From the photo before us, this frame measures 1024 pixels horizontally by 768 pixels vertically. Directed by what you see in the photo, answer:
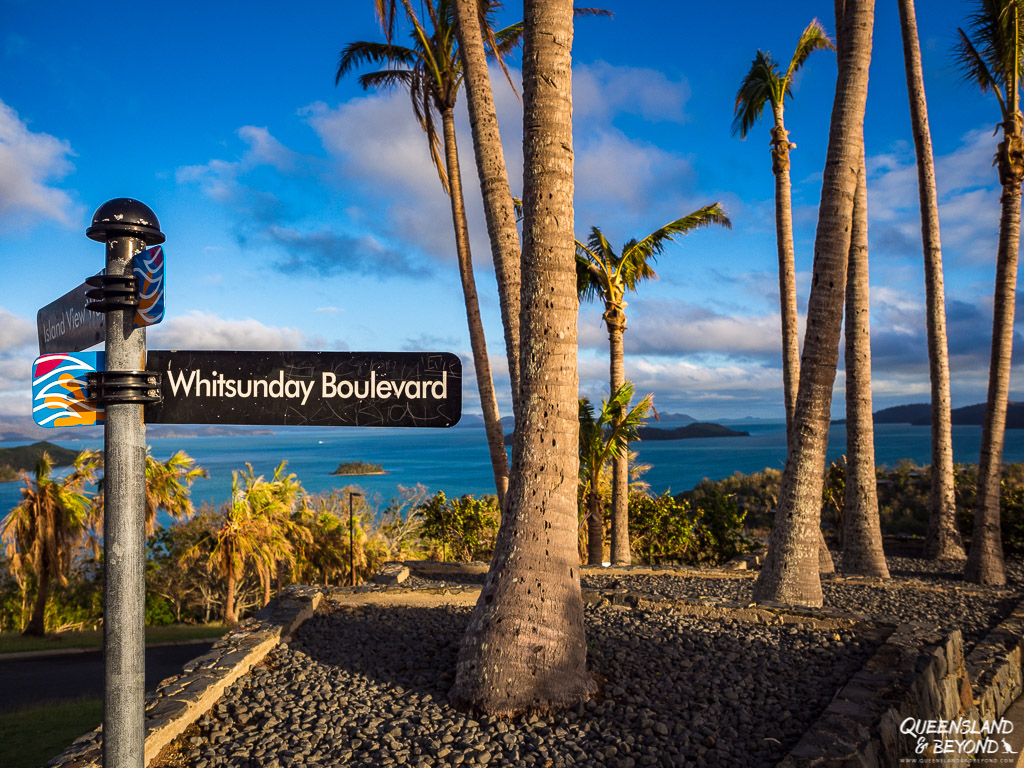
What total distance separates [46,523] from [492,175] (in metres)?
16.7

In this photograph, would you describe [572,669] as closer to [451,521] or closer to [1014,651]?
[1014,651]

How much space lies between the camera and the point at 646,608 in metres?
6.29

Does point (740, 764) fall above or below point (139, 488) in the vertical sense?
below

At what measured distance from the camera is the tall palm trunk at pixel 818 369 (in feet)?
21.4

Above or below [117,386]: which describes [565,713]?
below

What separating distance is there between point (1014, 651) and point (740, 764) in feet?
13.1

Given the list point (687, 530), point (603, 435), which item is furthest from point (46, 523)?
point (687, 530)

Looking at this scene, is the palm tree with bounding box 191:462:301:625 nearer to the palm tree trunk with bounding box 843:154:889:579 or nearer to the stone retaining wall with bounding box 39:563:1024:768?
the stone retaining wall with bounding box 39:563:1024:768

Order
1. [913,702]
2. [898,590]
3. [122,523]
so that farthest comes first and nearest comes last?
[898,590] < [913,702] < [122,523]

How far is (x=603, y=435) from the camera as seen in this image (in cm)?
1195

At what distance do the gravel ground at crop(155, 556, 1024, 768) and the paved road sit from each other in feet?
18.6

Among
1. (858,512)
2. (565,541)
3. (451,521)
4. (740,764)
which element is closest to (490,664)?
(565,541)

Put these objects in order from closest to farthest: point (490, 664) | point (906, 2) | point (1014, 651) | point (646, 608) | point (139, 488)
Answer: point (139, 488) → point (490, 664) → point (1014, 651) → point (646, 608) → point (906, 2)

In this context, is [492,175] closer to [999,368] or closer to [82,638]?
[999,368]
